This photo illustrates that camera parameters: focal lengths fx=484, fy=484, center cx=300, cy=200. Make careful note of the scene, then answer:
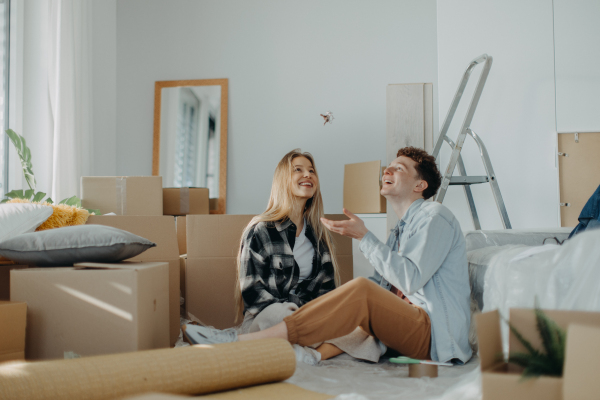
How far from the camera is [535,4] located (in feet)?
9.53

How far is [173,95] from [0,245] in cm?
242

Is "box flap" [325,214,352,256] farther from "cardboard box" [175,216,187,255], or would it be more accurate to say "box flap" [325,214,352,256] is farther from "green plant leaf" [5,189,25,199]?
"green plant leaf" [5,189,25,199]

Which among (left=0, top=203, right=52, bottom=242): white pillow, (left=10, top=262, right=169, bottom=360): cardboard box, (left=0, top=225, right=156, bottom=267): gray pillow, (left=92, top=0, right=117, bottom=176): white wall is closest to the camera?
(left=10, top=262, right=169, bottom=360): cardboard box

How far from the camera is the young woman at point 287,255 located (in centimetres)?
176

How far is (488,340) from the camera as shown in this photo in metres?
0.57

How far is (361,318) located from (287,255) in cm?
47

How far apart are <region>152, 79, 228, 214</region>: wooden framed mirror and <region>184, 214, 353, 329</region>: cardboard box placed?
142 centimetres

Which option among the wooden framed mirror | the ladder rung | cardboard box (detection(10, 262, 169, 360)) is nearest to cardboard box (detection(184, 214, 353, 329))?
cardboard box (detection(10, 262, 169, 360))

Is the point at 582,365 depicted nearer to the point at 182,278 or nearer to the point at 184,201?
the point at 182,278

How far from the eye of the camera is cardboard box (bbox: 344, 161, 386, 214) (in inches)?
110

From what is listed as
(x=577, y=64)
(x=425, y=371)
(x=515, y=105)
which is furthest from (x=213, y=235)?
(x=577, y=64)

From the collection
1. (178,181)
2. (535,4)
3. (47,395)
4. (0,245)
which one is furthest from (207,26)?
(47,395)

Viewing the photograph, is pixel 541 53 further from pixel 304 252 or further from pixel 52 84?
pixel 52 84

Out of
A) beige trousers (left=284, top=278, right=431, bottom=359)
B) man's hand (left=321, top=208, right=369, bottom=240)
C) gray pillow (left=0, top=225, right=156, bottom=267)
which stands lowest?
beige trousers (left=284, top=278, right=431, bottom=359)
